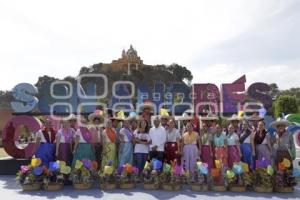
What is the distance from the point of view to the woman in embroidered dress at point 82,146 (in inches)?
291

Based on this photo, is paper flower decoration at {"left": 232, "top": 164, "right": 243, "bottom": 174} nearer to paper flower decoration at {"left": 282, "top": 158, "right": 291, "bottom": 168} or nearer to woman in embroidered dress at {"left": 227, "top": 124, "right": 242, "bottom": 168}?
woman in embroidered dress at {"left": 227, "top": 124, "right": 242, "bottom": 168}

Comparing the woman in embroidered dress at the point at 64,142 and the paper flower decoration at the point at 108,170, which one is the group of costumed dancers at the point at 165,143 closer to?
the woman in embroidered dress at the point at 64,142

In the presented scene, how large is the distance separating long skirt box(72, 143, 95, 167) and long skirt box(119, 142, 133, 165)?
576 millimetres

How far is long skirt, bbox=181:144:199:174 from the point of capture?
727 centimetres

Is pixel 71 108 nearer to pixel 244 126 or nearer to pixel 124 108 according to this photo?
pixel 124 108

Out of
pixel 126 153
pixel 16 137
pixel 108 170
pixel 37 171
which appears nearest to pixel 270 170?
pixel 126 153

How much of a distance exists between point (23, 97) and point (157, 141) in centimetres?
431

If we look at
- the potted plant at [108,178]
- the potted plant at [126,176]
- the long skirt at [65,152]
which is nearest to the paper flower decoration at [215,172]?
the potted plant at [126,176]

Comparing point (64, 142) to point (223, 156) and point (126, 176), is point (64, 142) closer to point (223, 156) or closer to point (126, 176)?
point (126, 176)

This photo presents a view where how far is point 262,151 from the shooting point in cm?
733

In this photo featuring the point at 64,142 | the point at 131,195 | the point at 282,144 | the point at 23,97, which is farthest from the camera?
the point at 23,97

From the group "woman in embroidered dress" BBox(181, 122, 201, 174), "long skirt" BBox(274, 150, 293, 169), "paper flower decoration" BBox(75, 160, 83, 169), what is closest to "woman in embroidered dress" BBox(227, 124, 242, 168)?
"woman in embroidered dress" BBox(181, 122, 201, 174)

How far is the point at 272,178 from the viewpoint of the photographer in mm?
6816

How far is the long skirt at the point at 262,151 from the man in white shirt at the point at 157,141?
1.82 m
